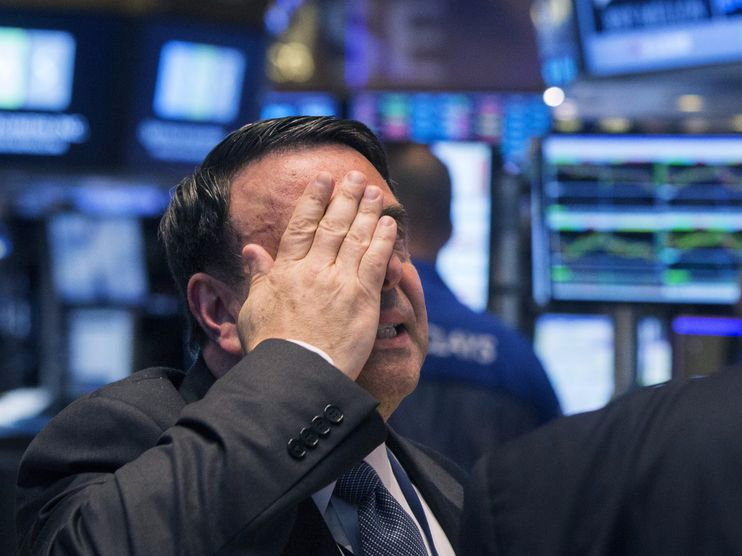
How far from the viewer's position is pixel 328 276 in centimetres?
138

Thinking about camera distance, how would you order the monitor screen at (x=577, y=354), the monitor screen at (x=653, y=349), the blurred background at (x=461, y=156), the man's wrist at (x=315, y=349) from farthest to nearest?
the monitor screen at (x=577, y=354), the monitor screen at (x=653, y=349), the blurred background at (x=461, y=156), the man's wrist at (x=315, y=349)

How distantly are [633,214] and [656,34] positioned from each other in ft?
2.47

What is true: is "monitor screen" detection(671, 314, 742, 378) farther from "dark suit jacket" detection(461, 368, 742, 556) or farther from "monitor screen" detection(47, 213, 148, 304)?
"monitor screen" detection(47, 213, 148, 304)

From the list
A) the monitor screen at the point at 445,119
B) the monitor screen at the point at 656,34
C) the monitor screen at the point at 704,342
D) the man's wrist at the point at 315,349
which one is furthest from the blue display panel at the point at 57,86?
the man's wrist at the point at 315,349

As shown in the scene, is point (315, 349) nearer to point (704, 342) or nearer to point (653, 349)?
point (704, 342)

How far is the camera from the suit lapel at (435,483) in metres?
1.62

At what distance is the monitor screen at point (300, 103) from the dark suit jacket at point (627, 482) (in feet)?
18.3

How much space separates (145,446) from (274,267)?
0.87 feet

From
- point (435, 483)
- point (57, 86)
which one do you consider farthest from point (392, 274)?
point (57, 86)

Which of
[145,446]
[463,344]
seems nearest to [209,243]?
[145,446]

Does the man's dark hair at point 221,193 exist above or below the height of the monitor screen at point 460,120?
above

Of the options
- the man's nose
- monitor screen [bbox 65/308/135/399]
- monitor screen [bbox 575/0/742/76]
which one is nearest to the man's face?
the man's nose

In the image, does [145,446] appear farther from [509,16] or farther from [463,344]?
[509,16]

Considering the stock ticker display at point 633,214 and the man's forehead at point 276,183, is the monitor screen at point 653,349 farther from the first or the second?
the man's forehead at point 276,183
